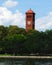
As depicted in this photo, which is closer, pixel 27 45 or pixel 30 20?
pixel 27 45

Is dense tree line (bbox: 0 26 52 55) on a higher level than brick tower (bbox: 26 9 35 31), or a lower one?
lower

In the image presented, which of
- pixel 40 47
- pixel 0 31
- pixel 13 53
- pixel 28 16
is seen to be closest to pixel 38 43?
pixel 40 47

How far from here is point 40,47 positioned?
127 metres

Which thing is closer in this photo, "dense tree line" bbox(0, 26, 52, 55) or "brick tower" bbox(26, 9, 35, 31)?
"dense tree line" bbox(0, 26, 52, 55)

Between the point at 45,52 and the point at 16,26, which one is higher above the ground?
the point at 16,26

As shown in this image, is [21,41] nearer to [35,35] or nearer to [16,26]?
[35,35]

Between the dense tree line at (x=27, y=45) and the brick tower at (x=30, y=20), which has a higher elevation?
the brick tower at (x=30, y=20)

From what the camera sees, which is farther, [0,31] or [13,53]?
[0,31]

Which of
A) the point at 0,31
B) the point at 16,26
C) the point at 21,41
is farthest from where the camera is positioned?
the point at 16,26

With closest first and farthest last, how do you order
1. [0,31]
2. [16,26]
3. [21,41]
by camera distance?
[21,41] < [0,31] < [16,26]

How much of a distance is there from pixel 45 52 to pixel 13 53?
432 inches

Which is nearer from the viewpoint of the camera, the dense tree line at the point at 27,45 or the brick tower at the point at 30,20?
the dense tree line at the point at 27,45

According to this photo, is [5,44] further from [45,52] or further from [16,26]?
Result: [16,26]

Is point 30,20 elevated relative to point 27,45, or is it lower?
elevated
